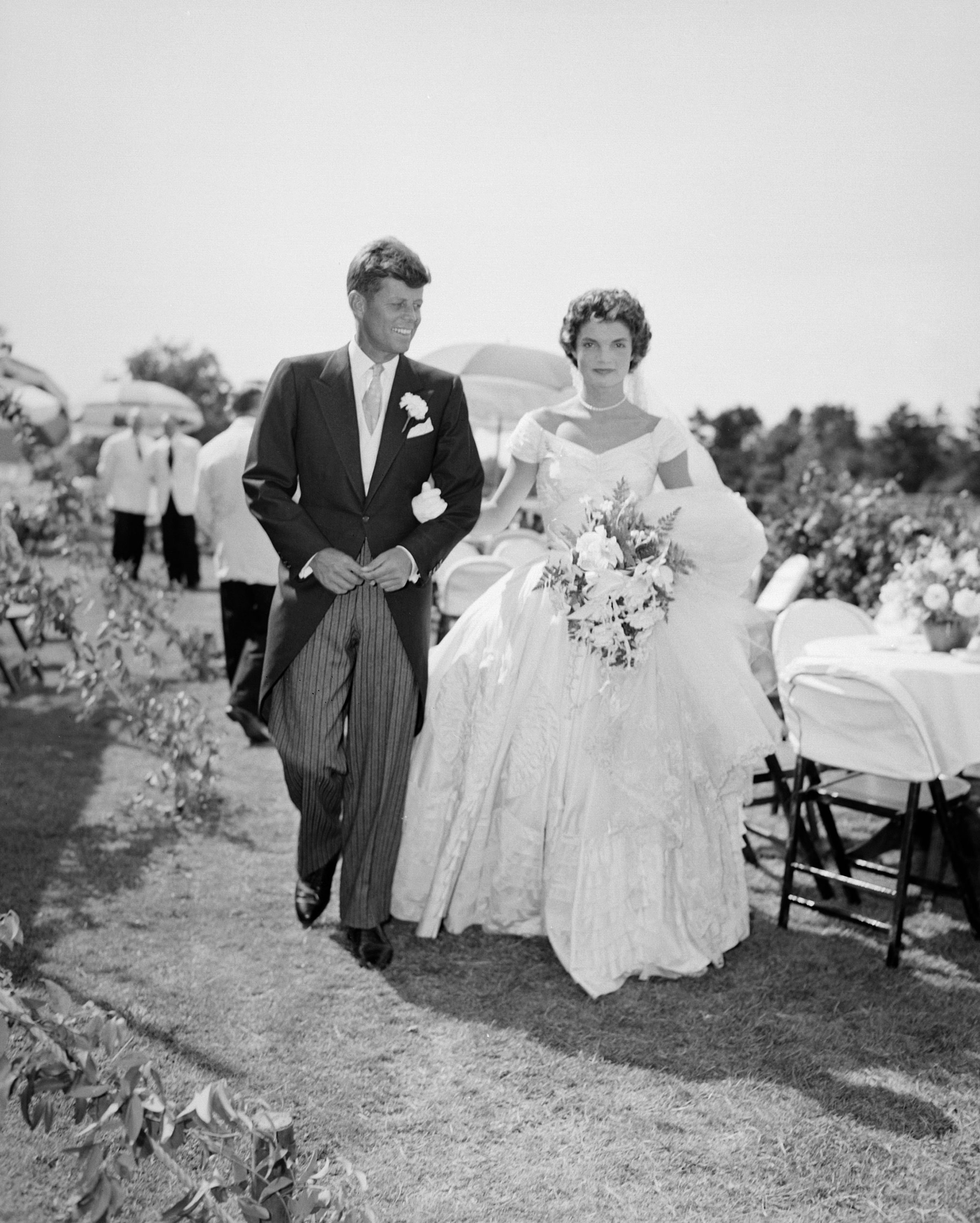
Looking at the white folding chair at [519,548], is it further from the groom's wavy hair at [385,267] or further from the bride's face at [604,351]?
the groom's wavy hair at [385,267]

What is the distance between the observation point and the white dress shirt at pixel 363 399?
3.80 meters

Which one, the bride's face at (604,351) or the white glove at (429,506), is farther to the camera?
the bride's face at (604,351)

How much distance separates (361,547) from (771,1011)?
1892mm

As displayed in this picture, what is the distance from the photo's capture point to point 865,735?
159 inches

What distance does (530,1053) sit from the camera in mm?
3242

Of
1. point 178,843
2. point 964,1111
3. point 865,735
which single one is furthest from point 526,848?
point 178,843

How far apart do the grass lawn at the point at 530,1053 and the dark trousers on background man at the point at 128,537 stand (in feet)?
30.1

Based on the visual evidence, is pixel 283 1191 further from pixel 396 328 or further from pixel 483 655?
pixel 396 328

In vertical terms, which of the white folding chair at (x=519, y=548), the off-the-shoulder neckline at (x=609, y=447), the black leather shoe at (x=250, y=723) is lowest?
the black leather shoe at (x=250, y=723)

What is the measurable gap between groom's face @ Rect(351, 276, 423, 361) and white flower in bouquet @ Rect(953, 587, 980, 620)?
7.06 ft

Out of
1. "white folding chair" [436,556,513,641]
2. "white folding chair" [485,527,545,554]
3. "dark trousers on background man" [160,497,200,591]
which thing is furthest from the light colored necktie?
"dark trousers on background man" [160,497,200,591]

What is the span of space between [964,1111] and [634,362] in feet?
8.34

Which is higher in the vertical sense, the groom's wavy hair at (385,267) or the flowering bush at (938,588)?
the groom's wavy hair at (385,267)

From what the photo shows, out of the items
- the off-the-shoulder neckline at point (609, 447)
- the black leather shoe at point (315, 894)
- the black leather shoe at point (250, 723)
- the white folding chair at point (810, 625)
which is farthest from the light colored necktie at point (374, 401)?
the black leather shoe at point (250, 723)
